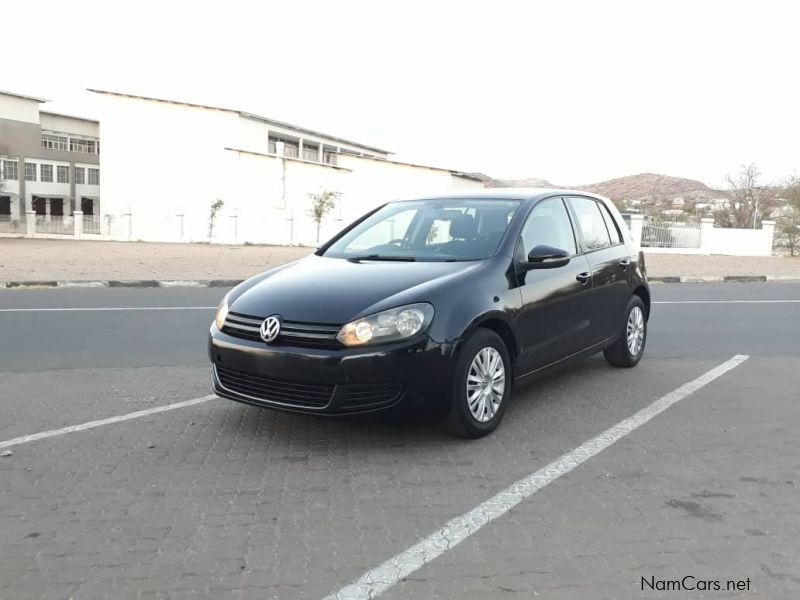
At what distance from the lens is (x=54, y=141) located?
2707 inches

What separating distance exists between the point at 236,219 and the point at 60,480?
46197mm

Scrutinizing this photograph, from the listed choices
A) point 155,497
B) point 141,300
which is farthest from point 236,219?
point 155,497

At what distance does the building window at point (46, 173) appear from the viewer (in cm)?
6662

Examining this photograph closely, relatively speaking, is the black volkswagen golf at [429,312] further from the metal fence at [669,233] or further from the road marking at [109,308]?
the metal fence at [669,233]

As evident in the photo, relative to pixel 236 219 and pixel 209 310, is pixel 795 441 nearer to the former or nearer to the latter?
pixel 209 310

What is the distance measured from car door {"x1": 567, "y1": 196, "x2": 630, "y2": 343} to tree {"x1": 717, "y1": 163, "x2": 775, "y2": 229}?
4718 cm

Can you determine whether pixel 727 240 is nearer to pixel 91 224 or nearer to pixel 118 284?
pixel 118 284

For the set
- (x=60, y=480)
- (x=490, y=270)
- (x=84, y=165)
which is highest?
(x=84, y=165)

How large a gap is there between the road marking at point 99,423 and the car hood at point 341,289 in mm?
1255

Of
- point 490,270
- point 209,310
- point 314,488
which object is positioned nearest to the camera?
point 314,488

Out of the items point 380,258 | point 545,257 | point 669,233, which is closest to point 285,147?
point 669,233

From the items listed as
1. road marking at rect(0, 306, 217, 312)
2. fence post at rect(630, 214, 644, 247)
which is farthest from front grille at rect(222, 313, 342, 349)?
fence post at rect(630, 214, 644, 247)

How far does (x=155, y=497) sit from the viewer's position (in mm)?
4086

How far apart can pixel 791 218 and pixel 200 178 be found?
3497 centimetres
